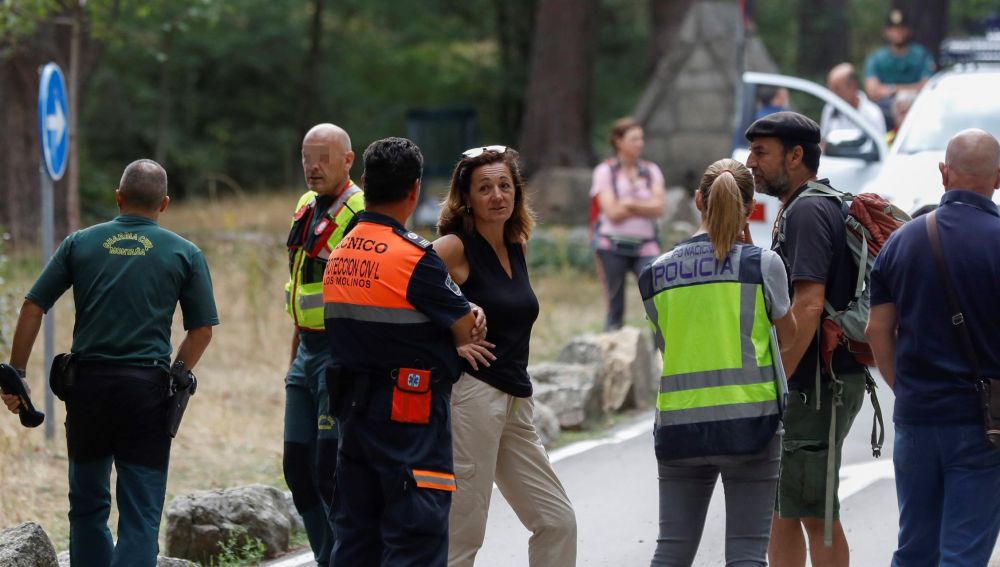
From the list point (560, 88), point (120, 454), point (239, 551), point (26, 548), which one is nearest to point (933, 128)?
point (239, 551)

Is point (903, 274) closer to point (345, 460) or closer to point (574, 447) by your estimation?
point (345, 460)

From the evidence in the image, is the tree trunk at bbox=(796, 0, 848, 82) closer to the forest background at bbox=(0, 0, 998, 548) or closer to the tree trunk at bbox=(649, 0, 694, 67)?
the forest background at bbox=(0, 0, 998, 548)

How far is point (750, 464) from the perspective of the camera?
475 cm

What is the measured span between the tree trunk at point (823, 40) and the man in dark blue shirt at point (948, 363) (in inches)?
890

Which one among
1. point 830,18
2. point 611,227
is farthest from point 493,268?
point 830,18

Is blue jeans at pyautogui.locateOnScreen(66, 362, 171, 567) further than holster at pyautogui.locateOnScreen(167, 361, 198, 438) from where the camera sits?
No

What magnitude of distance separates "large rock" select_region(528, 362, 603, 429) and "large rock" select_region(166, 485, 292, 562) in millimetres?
2835

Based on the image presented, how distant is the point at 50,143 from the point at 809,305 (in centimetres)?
545

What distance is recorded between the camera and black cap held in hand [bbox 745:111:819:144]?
17.1ft

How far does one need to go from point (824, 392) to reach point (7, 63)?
48.4 ft

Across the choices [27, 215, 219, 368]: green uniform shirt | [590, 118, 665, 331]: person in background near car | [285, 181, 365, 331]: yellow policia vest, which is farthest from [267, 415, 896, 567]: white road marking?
[590, 118, 665, 331]: person in background near car

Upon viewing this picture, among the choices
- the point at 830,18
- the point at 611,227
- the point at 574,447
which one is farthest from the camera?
the point at 830,18

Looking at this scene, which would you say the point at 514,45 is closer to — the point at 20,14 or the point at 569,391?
the point at 20,14

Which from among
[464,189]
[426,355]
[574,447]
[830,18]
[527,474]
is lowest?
[574,447]
